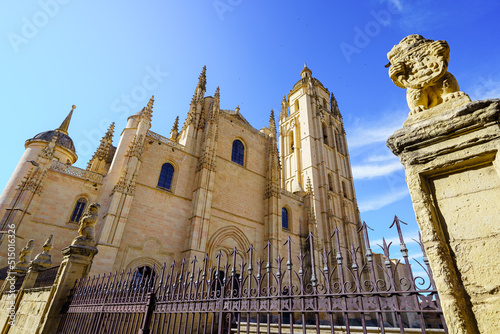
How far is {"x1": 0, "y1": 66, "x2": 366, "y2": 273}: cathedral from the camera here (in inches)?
460

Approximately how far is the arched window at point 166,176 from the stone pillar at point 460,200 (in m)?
14.4

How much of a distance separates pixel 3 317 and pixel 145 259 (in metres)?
5.42

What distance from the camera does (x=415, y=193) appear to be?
1929 mm

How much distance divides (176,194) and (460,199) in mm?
14384

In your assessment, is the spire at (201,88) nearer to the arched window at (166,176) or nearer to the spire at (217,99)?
the spire at (217,99)

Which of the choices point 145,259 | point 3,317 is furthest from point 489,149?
point 145,259

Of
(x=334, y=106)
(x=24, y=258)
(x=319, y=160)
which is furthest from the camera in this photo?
(x=334, y=106)

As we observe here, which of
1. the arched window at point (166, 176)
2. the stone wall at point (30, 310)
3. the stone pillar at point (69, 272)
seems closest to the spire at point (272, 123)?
the arched window at point (166, 176)

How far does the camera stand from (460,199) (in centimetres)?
180

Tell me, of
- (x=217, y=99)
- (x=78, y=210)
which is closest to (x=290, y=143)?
(x=217, y=99)

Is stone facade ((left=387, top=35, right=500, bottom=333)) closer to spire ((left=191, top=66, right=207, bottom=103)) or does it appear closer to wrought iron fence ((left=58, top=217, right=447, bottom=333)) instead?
wrought iron fence ((left=58, top=217, right=447, bottom=333))

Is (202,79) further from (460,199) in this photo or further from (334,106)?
(334,106)

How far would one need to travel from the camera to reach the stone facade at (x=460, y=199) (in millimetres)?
1519

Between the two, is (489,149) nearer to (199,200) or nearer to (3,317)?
(3,317)
